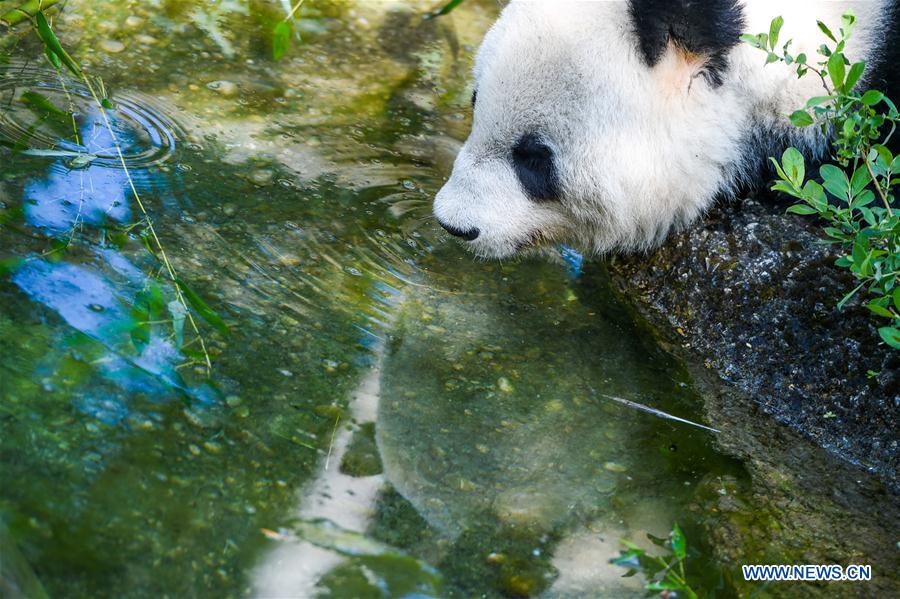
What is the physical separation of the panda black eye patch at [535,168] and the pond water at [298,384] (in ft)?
1.07

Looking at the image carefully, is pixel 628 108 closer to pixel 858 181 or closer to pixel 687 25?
pixel 687 25

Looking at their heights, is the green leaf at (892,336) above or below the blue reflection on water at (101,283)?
above

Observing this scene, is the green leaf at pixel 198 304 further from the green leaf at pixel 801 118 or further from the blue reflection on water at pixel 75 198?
the green leaf at pixel 801 118

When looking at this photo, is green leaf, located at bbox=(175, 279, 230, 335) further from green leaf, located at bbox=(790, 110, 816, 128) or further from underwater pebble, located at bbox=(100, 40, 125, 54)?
underwater pebble, located at bbox=(100, 40, 125, 54)

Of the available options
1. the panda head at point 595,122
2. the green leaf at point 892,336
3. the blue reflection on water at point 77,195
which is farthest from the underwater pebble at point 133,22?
the green leaf at point 892,336

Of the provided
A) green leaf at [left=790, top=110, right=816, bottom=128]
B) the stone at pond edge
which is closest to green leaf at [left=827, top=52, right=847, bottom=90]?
green leaf at [left=790, top=110, right=816, bottom=128]

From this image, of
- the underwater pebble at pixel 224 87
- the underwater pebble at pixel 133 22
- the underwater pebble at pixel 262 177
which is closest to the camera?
the underwater pebble at pixel 262 177

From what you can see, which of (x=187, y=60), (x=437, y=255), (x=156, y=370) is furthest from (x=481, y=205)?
(x=187, y=60)

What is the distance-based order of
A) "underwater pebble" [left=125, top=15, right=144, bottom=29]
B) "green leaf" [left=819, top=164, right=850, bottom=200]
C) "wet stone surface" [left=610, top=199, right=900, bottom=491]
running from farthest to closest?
1. "underwater pebble" [left=125, top=15, right=144, bottom=29]
2. "wet stone surface" [left=610, top=199, right=900, bottom=491]
3. "green leaf" [left=819, top=164, right=850, bottom=200]

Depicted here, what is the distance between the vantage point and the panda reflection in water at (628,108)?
2723 mm

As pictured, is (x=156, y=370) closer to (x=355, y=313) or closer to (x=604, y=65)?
(x=355, y=313)

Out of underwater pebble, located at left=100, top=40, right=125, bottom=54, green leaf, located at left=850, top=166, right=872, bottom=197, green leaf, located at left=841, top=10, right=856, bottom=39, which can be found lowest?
underwater pebble, located at left=100, top=40, right=125, bottom=54

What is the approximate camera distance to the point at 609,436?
2.43 m

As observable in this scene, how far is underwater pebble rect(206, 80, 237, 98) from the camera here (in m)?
3.70
